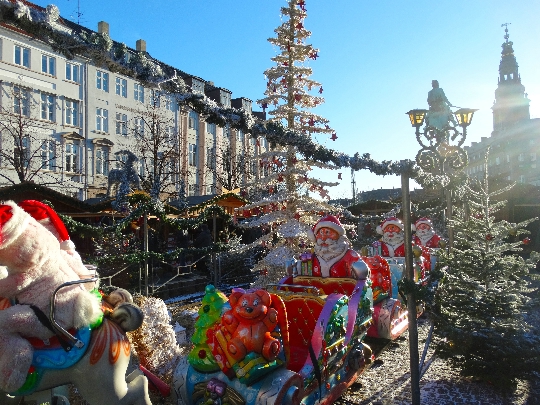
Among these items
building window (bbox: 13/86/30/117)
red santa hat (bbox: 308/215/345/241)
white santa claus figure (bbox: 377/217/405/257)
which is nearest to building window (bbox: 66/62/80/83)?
building window (bbox: 13/86/30/117)

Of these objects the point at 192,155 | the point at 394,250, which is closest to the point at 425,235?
the point at 394,250

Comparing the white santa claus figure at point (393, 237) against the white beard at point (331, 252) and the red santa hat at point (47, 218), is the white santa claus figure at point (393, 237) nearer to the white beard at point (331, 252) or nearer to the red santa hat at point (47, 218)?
the white beard at point (331, 252)

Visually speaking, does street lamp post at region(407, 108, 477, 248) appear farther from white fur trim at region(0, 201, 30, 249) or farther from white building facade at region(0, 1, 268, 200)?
white building facade at region(0, 1, 268, 200)

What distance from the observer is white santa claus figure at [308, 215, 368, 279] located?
6.69m

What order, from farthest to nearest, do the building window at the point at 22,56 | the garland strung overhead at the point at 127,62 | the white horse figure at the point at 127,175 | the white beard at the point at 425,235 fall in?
the building window at the point at 22,56, the white horse figure at the point at 127,175, the white beard at the point at 425,235, the garland strung overhead at the point at 127,62

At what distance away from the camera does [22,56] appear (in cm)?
2392

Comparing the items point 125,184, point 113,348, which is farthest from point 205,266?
point 113,348

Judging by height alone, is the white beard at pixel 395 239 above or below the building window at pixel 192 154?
below

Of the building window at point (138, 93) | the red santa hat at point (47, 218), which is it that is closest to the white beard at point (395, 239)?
the red santa hat at point (47, 218)

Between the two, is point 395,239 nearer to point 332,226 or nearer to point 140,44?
point 332,226

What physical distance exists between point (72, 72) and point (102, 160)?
6.00 metres

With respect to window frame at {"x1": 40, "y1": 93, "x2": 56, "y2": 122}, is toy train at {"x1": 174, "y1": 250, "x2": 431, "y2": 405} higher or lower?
lower

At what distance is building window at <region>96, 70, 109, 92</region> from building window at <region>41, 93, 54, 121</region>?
3.75m

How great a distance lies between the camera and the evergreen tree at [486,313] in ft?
18.3
